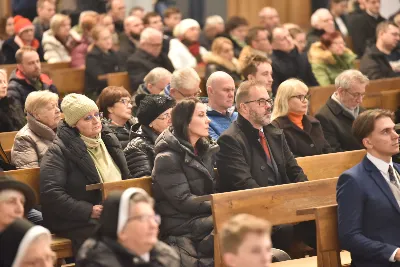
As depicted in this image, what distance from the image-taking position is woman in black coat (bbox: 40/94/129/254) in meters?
6.43

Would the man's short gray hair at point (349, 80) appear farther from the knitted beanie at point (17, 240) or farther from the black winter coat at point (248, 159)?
the knitted beanie at point (17, 240)

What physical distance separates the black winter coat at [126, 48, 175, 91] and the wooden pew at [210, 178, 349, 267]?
4.55 meters

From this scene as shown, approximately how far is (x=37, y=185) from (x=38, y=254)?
7.91 ft

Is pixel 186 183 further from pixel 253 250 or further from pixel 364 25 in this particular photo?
pixel 364 25

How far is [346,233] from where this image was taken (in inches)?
219

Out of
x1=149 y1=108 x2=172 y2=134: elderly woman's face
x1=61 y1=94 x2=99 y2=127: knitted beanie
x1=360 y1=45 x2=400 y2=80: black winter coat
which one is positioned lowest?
x1=360 y1=45 x2=400 y2=80: black winter coat

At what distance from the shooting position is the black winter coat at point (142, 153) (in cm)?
695

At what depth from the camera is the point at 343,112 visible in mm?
8336

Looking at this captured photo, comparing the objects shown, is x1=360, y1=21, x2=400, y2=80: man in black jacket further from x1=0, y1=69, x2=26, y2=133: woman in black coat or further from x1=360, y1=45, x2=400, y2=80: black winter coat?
x1=0, y1=69, x2=26, y2=133: woman in black coat

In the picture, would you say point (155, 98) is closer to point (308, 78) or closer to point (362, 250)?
point (362, 250)

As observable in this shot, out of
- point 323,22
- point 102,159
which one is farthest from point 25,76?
point 323,22

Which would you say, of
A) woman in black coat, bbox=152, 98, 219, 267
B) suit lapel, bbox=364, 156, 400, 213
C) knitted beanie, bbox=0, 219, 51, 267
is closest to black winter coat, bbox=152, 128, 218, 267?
woman in black coat, bbox=152, 98, 219, 267

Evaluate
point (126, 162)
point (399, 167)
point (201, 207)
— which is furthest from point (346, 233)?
point (126, 162)

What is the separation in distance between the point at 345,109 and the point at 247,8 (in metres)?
7.25
